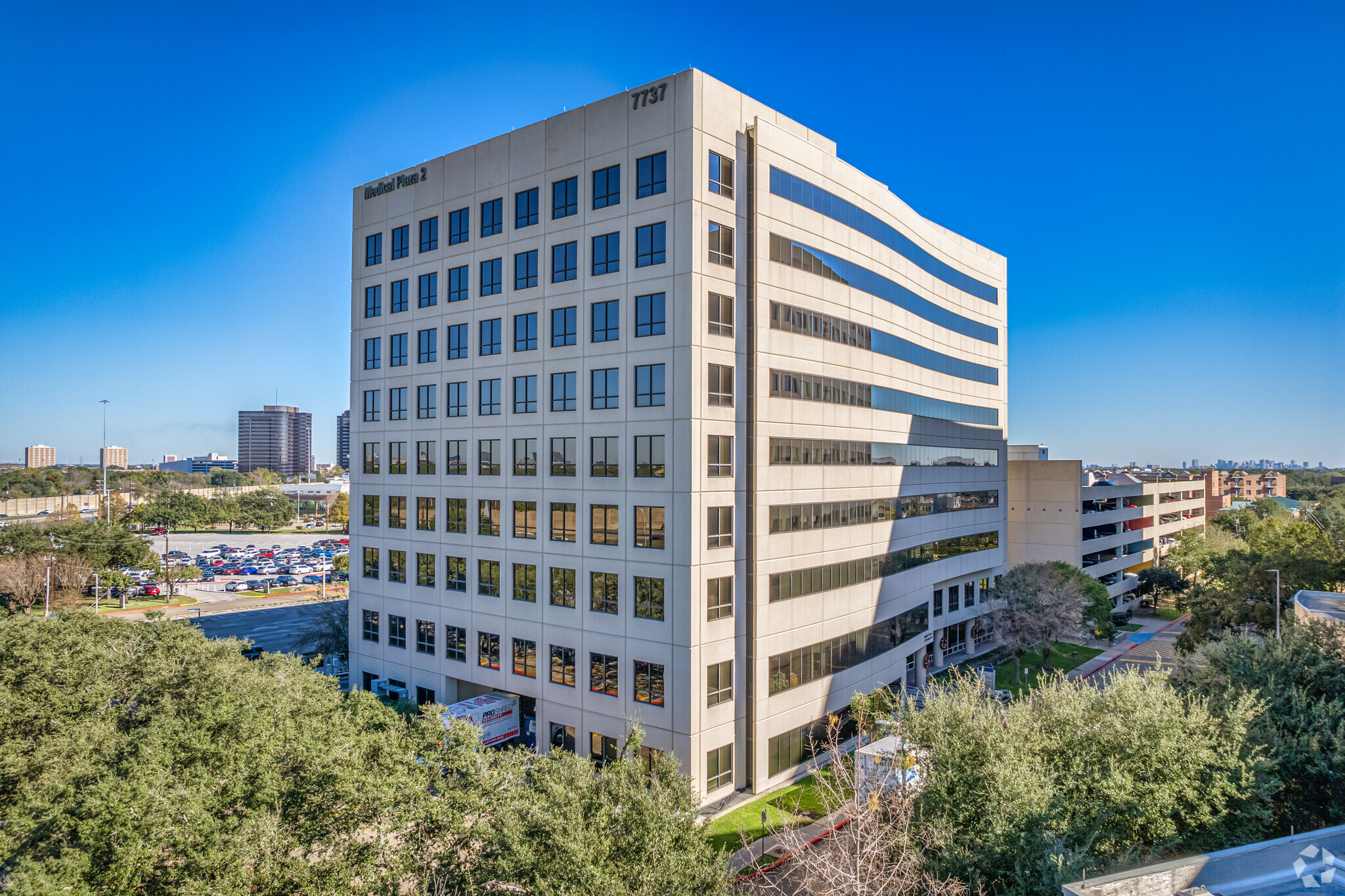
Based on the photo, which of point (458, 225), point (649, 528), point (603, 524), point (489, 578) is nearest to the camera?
point (649, 528)

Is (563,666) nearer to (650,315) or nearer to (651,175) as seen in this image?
(650,315)

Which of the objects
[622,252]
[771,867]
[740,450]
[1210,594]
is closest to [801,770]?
[771,867]

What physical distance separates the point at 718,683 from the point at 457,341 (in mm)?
22540

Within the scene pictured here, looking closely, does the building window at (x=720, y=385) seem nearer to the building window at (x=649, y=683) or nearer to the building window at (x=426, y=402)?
the building window at (x=649, y=683)

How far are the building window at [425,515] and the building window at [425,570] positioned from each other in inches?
59.6

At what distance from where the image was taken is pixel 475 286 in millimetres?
35406

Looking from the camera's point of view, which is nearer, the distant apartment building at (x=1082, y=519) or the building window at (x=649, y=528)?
the building window at (x=649, y=528)

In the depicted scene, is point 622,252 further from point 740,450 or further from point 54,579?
point 54,579

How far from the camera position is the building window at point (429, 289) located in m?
37.3

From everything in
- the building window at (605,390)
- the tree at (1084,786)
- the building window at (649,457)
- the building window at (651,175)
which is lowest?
the tree at (1084,786)

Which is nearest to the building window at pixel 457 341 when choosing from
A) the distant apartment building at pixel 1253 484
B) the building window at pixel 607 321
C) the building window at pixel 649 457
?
the building window at pixel 607 321

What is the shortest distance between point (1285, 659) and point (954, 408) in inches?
1123

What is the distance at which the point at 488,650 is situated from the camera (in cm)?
3409

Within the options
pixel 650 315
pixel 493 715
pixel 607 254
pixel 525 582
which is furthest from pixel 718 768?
pixel 607 254
